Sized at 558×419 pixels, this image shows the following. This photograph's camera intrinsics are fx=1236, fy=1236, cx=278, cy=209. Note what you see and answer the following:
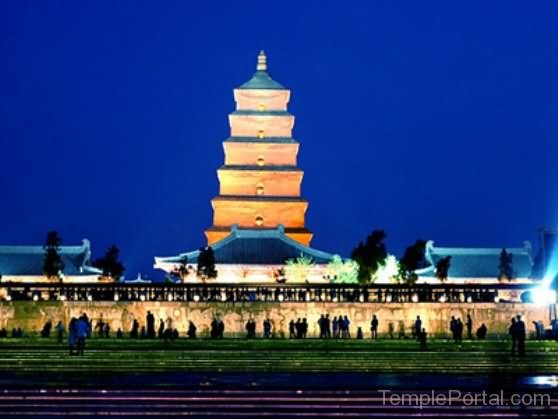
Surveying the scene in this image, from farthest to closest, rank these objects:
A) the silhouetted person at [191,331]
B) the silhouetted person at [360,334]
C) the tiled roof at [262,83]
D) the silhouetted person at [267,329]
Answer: the tiled roof at [262,83], the silhouetted person at [360,334], the silhouetted person at [267,329], the silhouetted person at [191,331]

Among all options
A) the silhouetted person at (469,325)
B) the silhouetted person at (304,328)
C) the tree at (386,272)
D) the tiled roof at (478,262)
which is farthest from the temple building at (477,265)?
the silhouetted person at (304,328)

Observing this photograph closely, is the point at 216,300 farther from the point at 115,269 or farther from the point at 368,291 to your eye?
the point at 115,269

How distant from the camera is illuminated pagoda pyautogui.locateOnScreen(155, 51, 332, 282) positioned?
7650cm

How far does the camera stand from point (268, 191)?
255ft

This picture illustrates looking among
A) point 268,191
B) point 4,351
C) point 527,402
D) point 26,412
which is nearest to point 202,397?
point 26,412

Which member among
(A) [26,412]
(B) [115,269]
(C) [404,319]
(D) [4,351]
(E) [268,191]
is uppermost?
(E) [268,191]

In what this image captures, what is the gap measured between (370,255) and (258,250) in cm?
760

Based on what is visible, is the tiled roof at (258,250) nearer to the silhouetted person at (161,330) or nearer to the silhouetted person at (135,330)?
the silhouetted person at (161,330)

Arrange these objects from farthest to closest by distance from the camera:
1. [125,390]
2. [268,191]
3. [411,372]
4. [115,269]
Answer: [268,191]
[115,269]
[411,372]
[125,390]

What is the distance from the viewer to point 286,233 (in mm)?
76375

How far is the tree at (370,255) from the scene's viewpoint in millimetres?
66250

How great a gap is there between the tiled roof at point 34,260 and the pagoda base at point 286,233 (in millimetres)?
7501

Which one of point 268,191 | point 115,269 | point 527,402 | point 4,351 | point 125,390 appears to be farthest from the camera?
point 268,191

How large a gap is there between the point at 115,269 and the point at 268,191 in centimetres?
1250
